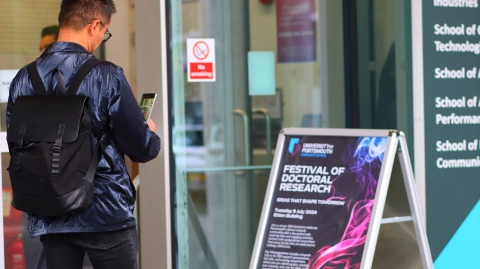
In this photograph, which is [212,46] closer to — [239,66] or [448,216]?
[239,66]

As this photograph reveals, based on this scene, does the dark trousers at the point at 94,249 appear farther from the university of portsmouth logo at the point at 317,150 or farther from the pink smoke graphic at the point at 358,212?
the university of portsmouth logo at the point at 317,150

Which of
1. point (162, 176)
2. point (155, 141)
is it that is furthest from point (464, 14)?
point (155, 141)

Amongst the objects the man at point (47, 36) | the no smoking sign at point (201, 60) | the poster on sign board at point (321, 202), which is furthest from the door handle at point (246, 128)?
the man at point (47, 36)

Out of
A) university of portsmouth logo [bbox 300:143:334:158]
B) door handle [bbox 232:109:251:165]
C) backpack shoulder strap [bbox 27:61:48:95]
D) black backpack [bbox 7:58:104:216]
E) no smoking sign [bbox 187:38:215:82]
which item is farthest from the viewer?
door handle [bbox 232:109:251:165]

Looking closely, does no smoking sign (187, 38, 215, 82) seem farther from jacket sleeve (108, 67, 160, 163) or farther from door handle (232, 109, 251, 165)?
jacket sleeve (108, 67, 160, 163)

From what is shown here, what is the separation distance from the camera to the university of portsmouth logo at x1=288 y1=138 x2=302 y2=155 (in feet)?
12.0

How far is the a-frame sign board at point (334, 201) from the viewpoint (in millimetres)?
3334

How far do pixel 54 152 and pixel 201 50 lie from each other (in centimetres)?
185

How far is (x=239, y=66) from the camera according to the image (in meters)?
4.41

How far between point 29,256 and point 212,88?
153 cm

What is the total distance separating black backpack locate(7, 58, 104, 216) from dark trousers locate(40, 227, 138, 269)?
16 cm

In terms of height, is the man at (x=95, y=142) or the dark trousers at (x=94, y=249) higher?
the man at (x=95, y=142)

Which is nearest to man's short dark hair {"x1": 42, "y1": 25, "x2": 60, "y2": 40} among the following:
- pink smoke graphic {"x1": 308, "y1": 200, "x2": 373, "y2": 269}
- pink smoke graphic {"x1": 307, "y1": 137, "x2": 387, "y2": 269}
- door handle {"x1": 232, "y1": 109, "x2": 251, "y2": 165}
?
door handle {"x1": 232, "y1": 109, "x2": 251, "y2": 165}

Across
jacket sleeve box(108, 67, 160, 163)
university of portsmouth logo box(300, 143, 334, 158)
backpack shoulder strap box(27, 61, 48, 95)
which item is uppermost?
backpack shoulder strap box(27, 61, 48, 95)
